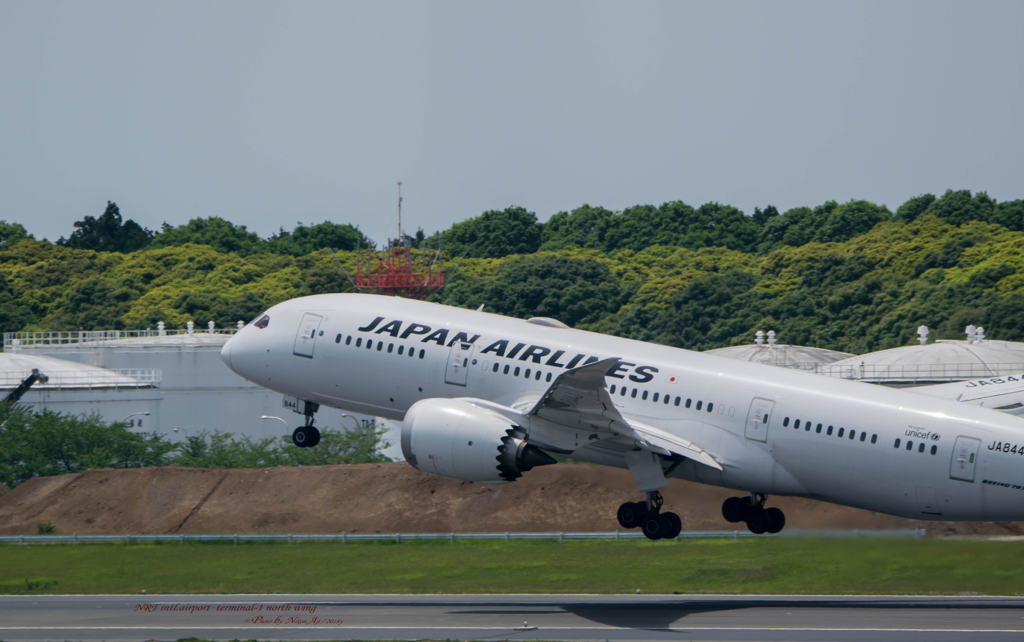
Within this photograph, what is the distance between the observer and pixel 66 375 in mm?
78875

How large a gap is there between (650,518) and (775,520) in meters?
4.09

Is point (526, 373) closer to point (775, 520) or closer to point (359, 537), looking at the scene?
point (775, 520)

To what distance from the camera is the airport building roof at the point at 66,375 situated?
77125mm

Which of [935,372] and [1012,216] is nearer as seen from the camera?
[935,372]

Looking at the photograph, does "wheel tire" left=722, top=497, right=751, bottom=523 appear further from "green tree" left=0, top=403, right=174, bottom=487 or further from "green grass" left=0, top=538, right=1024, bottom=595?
"green tree" left=0, top=403, right=174, bottom=487

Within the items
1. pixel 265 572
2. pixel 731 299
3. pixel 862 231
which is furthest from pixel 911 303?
pixel 265 572

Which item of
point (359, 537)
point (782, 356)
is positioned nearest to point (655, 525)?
point (359, 537)

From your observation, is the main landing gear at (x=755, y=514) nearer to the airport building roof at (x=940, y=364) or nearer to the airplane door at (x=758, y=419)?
the airplane door at (x=758, y=419)

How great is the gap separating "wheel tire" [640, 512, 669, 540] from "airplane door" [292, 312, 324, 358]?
11203 millimetres

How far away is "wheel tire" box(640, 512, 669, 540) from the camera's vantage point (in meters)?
32.8

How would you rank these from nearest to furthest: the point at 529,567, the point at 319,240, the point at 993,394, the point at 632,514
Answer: the point at 632,514 → the point at 529,567 → the point at 993,394 → the point at 319,240

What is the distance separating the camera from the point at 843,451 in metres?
31.0

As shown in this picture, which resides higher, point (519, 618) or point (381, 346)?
point (381, 346)

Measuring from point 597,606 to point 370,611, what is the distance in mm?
6654
